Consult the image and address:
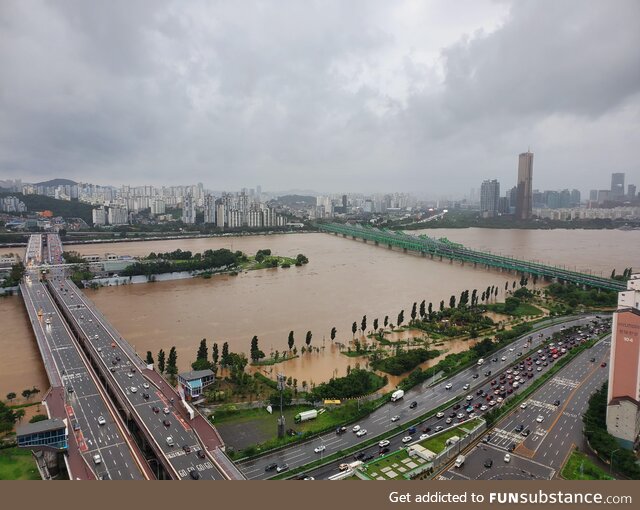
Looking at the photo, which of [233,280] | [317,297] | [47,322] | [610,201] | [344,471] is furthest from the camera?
[610,201]

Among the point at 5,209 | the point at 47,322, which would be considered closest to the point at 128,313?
the point at 47,322

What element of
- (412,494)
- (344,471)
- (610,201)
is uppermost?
(610,201)

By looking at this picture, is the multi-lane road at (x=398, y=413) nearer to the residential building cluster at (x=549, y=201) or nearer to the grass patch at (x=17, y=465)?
the grass patch at (x=17, y=465)

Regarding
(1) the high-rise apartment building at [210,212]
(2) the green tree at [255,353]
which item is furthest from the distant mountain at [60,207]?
(2) the green tree at [255,353]

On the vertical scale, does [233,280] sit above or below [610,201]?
below

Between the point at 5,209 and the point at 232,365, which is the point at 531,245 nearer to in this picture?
the point at 232,365

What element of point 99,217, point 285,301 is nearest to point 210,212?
point 99,217

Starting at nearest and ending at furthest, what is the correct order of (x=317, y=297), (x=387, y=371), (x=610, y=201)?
(x=387, y=371)
(x=317, y=297)
(x=610, y=201)
